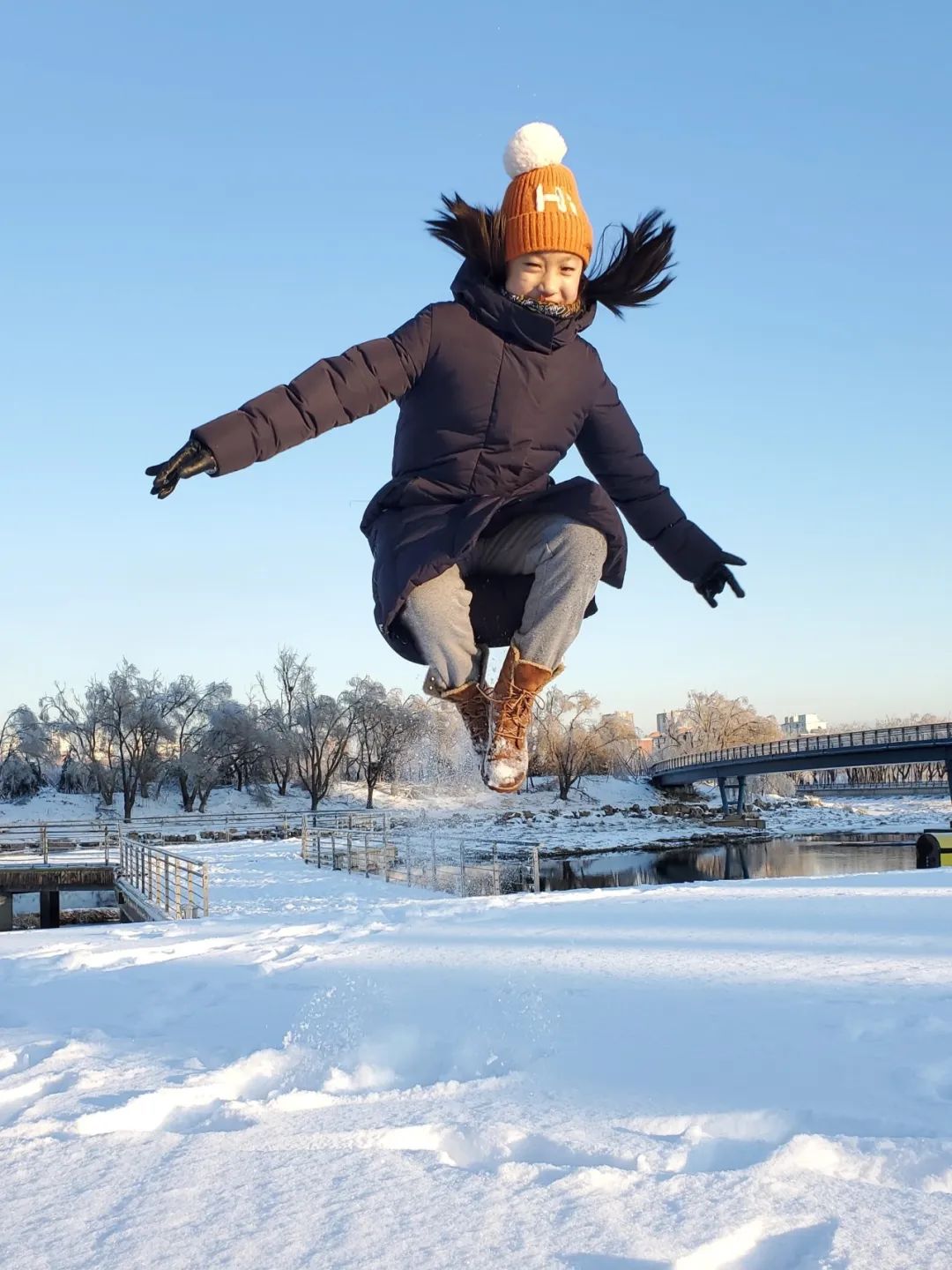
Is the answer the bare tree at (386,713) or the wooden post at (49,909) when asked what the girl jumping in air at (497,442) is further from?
the wooden post at (49,909)

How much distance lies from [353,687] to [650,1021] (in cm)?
270

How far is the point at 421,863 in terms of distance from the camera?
22.4 metres

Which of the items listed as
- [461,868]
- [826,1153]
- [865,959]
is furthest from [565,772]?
[826,1153]

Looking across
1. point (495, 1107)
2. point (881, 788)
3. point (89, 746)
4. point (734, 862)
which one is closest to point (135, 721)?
point (89, 746)

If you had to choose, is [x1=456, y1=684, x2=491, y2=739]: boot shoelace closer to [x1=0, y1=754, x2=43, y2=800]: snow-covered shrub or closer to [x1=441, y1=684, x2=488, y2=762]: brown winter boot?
[x1=441, y1=684, x2=488, y2=762]: brown winter boot

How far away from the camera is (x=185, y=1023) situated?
21.9ft

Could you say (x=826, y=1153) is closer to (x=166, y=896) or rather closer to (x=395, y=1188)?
(x=395, y=1188)

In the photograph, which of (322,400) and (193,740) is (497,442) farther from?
(193,740)

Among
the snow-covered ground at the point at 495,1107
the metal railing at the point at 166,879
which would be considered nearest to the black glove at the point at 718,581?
the snow-covered ground at the point at 495,1107

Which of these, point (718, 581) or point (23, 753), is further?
point (23, 753)

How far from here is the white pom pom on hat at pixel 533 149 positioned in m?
2.87

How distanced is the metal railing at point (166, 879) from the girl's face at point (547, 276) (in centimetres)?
1378

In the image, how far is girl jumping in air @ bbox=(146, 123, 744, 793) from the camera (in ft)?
8.97

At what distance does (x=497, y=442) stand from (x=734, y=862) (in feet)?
130
